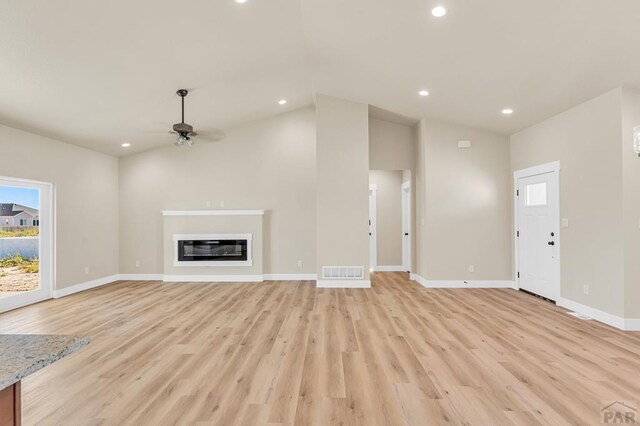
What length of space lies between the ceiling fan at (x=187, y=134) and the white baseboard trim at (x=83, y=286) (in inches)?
126

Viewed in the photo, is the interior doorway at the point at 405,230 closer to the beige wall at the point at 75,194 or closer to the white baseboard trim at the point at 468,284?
the white baseboard trim at the point at 468,284

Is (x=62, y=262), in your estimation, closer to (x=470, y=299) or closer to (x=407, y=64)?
(x=407, y=64)

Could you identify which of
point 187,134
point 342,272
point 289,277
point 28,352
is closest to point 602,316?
point 342,272

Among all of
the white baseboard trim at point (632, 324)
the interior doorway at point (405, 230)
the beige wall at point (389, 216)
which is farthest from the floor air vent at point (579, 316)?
the beige wall at point (389, 216)

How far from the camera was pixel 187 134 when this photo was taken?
4.81 metres

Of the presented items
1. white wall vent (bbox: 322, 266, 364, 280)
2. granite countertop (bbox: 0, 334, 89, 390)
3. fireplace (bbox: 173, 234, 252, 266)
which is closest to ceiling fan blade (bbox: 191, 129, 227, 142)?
fireplace (bbox: 173, 234, 252, 266)

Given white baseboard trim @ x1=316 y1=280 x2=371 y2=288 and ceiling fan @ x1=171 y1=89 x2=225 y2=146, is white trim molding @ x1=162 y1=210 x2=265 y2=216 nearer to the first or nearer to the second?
ceiling fan @ x1=171 y1=89 x2=225 y2=146

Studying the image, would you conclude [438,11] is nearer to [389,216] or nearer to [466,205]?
[466,205]

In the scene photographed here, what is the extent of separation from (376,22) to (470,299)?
4.19 metres

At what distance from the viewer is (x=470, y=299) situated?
17.0 ft

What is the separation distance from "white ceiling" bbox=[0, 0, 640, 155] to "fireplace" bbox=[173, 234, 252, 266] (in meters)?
2.41

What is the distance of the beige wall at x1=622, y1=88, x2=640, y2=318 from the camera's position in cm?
373

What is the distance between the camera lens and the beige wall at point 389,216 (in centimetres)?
810

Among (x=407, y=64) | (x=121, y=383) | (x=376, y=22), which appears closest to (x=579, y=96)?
(x=407, y=64)
